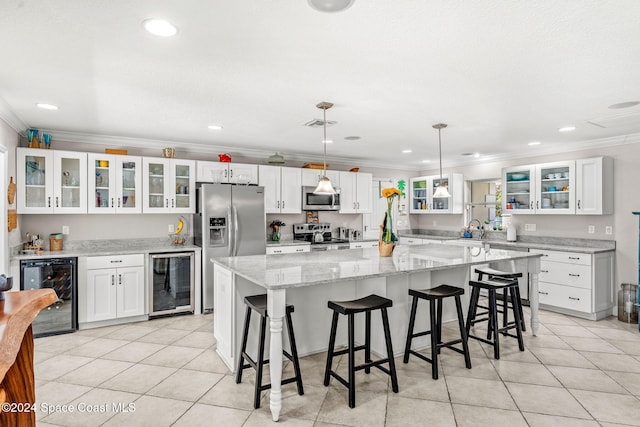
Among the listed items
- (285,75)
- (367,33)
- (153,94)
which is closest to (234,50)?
(285,75)

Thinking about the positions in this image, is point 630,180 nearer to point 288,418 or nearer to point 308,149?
point 308,149

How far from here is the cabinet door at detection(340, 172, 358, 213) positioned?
6426 mm

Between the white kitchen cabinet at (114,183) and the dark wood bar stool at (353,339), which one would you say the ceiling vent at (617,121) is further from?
the white kitchen cabinet at (114,183)

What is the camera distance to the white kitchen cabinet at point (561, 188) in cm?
489

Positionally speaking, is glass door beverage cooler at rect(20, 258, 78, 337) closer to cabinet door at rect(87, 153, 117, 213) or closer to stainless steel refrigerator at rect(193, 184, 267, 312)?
cabinet door at rect(87, 153, 117, 213)

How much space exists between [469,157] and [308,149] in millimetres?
2915

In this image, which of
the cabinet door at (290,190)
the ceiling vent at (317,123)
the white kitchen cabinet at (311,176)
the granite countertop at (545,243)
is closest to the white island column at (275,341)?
the ceiling vent at (317,123)

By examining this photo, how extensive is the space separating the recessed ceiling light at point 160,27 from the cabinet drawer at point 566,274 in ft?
17.0

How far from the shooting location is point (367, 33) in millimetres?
2117

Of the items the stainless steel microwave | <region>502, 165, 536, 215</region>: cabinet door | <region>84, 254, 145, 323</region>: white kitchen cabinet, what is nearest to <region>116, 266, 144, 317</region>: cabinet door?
<region>84, 254, 145, 323</region>: white kitchen cabinet

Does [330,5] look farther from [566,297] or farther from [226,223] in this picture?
[566,297]

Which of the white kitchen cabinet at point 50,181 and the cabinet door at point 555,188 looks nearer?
the white kitchen cabinet at point 50,181

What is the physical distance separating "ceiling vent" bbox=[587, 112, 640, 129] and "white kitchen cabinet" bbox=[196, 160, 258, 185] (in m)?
4.21

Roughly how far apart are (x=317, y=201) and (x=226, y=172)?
1.56m
